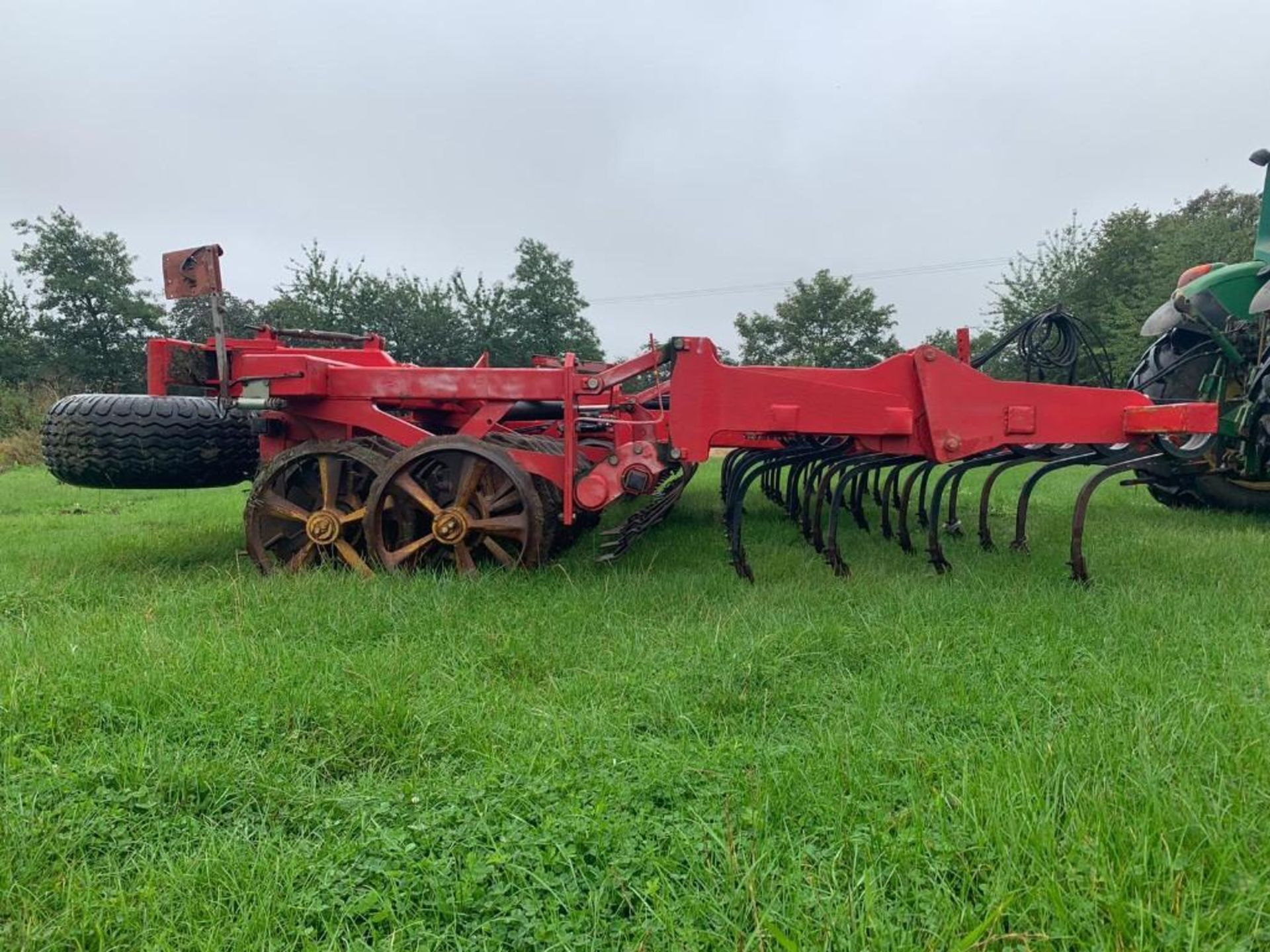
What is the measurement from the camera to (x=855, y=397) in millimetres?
3516

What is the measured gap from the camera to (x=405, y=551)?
3799 millimetres

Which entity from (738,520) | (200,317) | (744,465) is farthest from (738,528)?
(200,317)

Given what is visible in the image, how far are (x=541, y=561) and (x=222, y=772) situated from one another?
2052mm

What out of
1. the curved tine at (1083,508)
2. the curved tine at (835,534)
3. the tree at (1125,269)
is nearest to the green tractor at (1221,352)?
the curved tine at (1083,508)

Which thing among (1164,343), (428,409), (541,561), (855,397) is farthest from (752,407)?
(1164,343)

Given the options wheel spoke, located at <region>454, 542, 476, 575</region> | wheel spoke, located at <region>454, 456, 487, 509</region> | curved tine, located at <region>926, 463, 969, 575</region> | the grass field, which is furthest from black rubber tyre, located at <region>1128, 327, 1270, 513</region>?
wheel spoke, located at <region>454, 542, 476, 575</region>

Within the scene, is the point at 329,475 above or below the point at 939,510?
above

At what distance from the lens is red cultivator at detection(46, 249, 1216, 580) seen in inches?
137

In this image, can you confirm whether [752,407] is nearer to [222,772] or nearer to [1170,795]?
[1170,795]

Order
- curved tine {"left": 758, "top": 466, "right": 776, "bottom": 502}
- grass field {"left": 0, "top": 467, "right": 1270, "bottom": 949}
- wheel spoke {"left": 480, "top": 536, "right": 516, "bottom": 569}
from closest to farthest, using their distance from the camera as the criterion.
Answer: grass field {"left": 0, "top": 467, "right": 1270, "bottom": 949}
wheel spoke {"left": 480, "top": 536, "right": 516, "bottom": 569}
curved tine {"left": 758, "top": 466, "right": 776, "bottom": 502}

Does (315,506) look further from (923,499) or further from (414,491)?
(923,499)

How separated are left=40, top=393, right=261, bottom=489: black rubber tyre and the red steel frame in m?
0.31

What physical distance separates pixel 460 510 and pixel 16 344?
3810cm

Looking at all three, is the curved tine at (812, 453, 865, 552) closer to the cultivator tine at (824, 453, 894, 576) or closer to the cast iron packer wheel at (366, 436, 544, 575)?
the cultivator tine at (824, 453, 894, 576)
